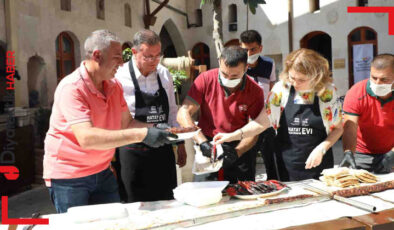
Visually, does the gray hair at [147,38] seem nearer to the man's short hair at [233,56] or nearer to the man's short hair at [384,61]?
the man's short hair at [233,56]

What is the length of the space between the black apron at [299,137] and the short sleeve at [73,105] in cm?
140

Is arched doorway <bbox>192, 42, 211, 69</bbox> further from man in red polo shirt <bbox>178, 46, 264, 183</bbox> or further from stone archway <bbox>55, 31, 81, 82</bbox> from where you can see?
man in red polo shirt <bbox>178, 46, 264, 183</bbox>

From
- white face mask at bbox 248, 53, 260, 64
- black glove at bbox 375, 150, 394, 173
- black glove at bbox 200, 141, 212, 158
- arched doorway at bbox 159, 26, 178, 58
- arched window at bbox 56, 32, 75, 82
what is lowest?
black glove at bbox 375, 150, 394, 173

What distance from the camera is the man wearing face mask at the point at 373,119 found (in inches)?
123

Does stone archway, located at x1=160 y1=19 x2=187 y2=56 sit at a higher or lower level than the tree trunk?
higher

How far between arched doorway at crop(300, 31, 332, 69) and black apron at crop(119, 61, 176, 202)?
11.3m

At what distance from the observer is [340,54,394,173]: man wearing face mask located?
10.2 ft

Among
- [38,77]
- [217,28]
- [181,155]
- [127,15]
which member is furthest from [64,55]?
[181,155]

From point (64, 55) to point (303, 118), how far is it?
7763mm

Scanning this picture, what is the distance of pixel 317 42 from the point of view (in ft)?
49.5

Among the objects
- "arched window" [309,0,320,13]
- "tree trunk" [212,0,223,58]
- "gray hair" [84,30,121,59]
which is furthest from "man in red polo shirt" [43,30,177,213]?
"arched window" [309,0,320,13]

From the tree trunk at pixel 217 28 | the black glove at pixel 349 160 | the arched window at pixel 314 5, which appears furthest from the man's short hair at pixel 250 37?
the arched window at pixel 314 5

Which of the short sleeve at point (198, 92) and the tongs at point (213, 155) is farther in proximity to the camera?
the short sleeve at point (198, 92)

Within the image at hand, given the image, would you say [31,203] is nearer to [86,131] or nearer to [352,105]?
[86,131]
